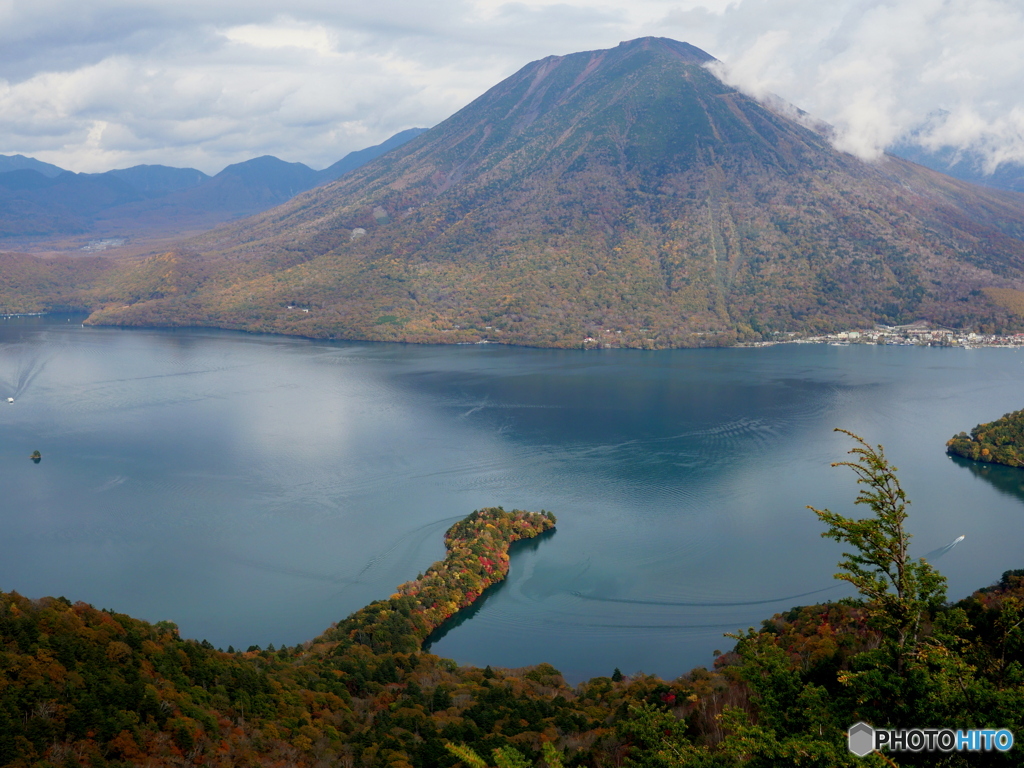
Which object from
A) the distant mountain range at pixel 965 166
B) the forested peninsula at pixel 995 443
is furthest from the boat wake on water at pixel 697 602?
the distant mountain range at pixel 965 166

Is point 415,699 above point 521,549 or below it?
below

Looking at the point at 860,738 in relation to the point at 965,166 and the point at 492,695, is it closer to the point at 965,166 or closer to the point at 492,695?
the point at 492,695

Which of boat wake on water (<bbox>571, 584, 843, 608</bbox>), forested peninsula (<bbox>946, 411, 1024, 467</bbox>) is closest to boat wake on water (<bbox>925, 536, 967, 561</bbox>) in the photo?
boat wake on water (<bbox>571, 584, 843, 608</bbox>)

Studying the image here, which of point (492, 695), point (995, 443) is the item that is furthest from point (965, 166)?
point (492, 695)

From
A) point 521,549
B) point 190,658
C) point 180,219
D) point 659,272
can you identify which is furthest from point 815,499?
point 180,219

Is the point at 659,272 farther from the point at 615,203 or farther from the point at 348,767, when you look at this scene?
the point at 348,767
